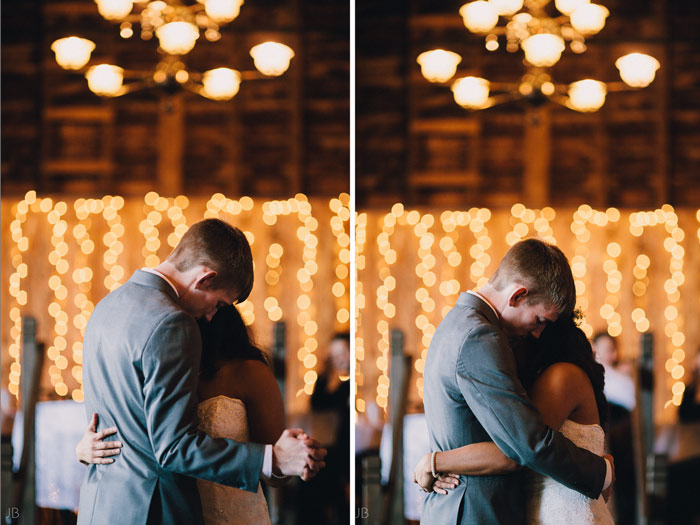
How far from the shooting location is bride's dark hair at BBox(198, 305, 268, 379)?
227cm

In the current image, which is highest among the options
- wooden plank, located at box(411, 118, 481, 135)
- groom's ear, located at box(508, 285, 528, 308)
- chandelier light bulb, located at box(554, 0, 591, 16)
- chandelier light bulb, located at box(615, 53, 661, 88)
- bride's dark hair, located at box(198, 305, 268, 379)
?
chandelier light bulb, located at box(554, 0, 591, 16)

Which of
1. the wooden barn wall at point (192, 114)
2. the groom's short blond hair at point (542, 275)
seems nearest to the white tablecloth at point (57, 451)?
the wooden barn wall at point (192, 114)

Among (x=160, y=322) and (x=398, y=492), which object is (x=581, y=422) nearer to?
(x=160, y=322)

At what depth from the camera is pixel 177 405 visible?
5.86 ft

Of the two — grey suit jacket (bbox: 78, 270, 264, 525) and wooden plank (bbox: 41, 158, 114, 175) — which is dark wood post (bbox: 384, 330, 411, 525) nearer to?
grey suit jacket (bbox: 78, 270, 264, 525)

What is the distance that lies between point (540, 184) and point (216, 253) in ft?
10.0

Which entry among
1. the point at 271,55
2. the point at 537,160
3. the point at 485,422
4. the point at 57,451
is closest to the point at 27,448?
the point at 57,451

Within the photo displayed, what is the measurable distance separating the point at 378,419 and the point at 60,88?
101 inches

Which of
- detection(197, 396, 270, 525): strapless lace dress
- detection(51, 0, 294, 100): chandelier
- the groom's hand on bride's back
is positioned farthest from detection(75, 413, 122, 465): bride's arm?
detection(51, 0, 294, 100): chandelier

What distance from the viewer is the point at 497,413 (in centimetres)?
190

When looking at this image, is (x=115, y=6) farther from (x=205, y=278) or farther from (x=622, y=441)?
(x=622, y=441)

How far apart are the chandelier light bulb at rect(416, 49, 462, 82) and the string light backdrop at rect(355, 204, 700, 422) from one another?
0.79 metres

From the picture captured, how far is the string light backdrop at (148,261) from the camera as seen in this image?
4031 millimetres

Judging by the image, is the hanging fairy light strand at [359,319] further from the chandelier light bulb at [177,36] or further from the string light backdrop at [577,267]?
the chandelier light bulb at [177,36]
